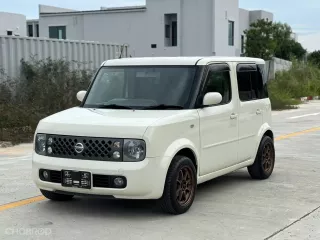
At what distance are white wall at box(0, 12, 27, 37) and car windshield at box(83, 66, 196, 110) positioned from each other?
35568 millimetres

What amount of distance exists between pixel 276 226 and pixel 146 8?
36.2 metres

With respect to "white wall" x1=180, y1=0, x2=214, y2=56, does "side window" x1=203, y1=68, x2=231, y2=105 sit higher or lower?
lower

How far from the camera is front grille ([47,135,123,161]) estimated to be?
5828 mm

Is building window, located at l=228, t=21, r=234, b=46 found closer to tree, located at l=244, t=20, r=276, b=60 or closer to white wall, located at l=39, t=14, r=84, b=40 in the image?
tree, located at l=244, t=20, r=276, b=60

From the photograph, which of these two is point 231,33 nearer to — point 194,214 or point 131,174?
point 194,214

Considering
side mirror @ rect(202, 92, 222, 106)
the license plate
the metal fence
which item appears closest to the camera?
the license plate

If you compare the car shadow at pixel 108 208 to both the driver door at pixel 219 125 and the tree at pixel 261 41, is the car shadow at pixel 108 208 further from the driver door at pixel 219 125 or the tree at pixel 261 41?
the tree at pixel 261 41

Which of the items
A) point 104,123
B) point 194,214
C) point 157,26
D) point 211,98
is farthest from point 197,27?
point 104,123

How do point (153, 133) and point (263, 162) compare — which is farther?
point (263, 162)

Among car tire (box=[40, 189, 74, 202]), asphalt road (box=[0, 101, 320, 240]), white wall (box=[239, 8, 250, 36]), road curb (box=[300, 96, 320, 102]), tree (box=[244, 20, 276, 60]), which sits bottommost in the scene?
road curb (box=[300, 96, 320, 102])

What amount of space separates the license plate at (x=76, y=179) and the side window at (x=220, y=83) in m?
1.93

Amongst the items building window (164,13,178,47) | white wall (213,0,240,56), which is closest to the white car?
white wall (213,0,240,56)

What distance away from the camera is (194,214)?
6312 mm

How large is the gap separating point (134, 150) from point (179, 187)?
83 centimetres
